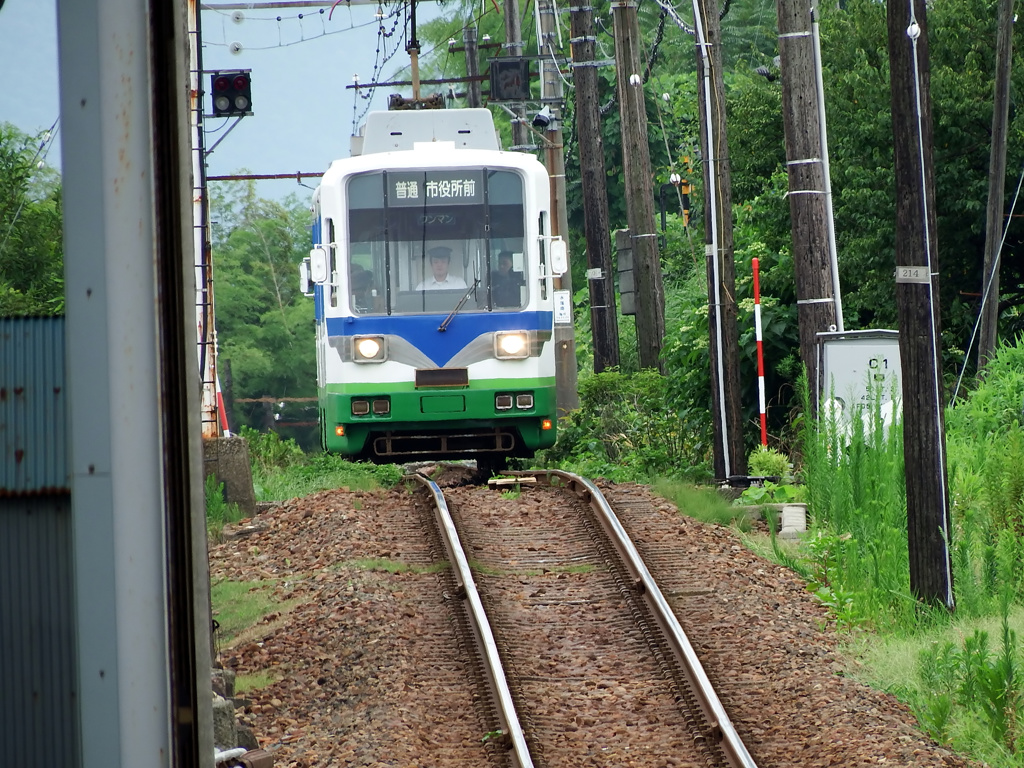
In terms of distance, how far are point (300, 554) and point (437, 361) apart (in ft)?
9.94

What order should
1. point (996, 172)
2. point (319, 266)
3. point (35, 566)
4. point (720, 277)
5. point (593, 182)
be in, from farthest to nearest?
point (593, 182) < point (996, 172) < point (720, 277) < point (319, 266) < point (35, 566)

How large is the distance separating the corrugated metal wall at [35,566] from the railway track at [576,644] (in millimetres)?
4006

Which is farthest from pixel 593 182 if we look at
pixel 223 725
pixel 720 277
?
pixel 223 725

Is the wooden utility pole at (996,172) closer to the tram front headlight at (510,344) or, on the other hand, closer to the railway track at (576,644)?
the tram front headlight at (510,344)

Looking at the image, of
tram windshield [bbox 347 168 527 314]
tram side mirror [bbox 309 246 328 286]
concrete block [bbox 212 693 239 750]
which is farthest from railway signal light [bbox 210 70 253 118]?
concrete block [bbox 212 693 239 750]

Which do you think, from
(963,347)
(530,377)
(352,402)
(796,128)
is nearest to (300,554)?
(352,402)

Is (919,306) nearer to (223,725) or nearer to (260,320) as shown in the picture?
(223,725)

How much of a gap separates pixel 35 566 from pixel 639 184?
1772 centimetres

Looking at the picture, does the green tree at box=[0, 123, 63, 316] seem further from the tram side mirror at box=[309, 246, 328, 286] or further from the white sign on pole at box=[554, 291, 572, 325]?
the white sign on pole at box=[554, 291, 572, 325]

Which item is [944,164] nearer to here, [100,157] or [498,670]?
[498,670]

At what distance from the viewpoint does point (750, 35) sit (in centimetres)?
5984

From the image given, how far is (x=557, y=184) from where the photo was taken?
23.3 meters

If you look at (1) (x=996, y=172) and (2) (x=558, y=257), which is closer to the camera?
(2) (x=558, y=257)

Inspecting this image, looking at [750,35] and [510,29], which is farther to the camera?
[750,35]
